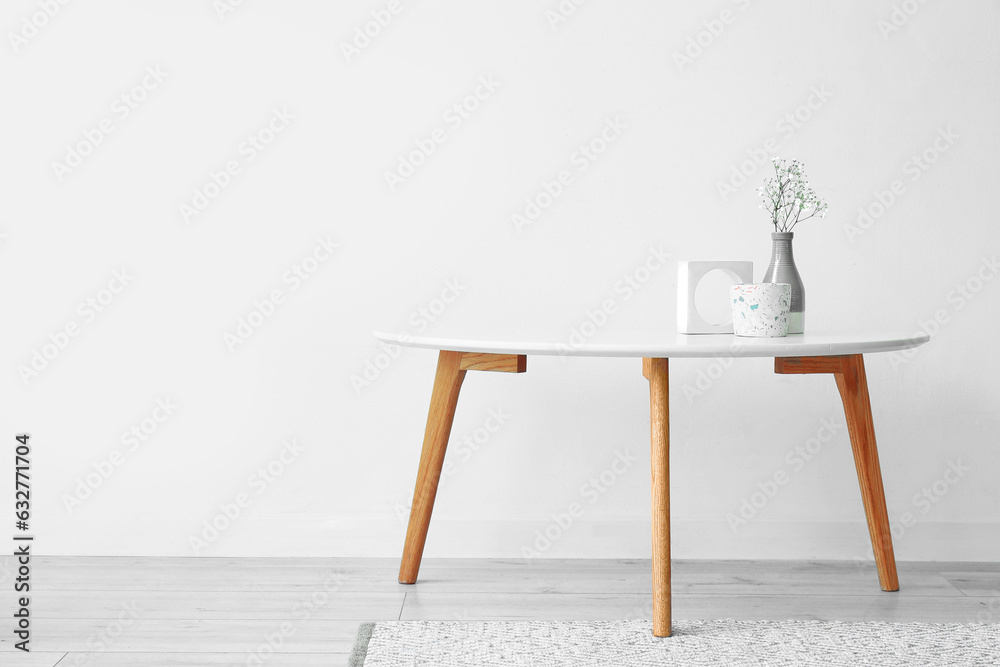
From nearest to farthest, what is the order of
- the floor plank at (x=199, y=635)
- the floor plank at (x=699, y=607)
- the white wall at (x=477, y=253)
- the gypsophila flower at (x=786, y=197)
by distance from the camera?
the floor plank at (x=199, y=635) < the floor plank at (x=699, y=607) < the gypsophila flower at (x=786, y=197) < the white wall at (x=477, y=253)

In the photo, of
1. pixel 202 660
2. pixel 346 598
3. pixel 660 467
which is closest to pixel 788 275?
pixel 660 467

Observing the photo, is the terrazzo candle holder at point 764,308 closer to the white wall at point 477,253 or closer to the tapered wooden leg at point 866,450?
the tapered wooden leg at point 866,450

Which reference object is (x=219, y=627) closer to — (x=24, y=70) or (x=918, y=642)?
(x=918, y=642)

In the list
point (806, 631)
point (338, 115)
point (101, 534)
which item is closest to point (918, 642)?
point (806, 631)

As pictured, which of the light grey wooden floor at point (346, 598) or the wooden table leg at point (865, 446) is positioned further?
the wooden table leg at point (865, 446)

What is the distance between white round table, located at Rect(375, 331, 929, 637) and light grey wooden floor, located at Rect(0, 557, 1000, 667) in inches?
4.3

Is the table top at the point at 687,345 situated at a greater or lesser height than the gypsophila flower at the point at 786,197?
lesser

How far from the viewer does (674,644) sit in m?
1.36

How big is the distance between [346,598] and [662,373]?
71 centimetres

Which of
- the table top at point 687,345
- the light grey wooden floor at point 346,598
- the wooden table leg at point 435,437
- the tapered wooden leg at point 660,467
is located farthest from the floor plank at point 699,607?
the table top at point 687,345

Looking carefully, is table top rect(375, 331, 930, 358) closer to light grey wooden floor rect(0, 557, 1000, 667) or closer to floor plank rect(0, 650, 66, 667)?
light grey wooden floor rect(0, 557, 1000, 667)

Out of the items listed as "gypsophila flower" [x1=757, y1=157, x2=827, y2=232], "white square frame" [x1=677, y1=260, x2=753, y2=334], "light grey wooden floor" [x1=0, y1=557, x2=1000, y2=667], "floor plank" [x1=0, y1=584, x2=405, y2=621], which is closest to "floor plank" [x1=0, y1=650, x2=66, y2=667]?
"light grey wooden floor" [x1=0, y1=557, x2=1000, y2=667]

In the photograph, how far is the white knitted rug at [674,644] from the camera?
130cm

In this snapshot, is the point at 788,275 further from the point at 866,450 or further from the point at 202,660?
the point at 202,660
